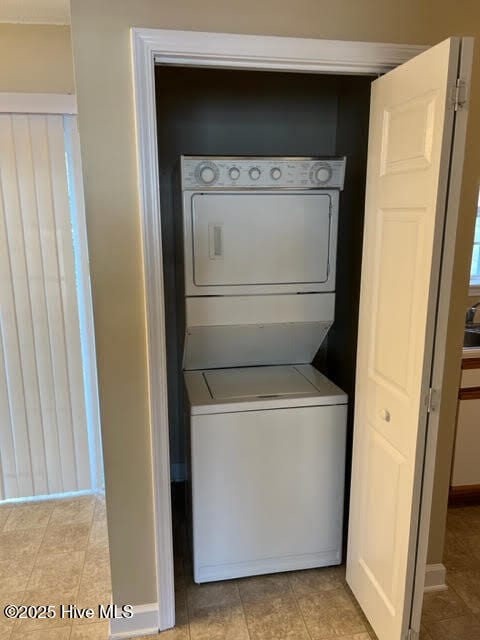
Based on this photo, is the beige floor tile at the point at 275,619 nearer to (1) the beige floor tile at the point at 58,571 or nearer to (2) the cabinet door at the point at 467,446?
(1) the beige floor tile at the point at 58,571

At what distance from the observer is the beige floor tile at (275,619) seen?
1.82 meters

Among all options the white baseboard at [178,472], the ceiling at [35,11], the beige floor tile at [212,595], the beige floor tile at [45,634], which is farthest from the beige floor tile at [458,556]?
the ceiling at [35,11]

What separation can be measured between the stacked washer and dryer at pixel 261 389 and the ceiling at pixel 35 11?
89 cm

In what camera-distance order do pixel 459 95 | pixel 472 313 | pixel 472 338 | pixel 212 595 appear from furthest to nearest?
pixel 472 313 → pixel 472 338 → pixel 212 595 → pixel 459 95

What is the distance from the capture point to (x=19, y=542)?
2.36 metres

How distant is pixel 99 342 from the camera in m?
1.58

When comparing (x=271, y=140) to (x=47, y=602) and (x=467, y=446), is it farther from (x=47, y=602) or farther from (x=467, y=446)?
(x=47, y=602)

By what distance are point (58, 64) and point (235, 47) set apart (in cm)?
118

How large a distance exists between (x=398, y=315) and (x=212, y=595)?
142 cm

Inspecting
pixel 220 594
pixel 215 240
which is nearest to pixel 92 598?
pixel 220 594

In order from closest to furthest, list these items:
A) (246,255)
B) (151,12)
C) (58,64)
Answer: (151,12) → (246,255) → (58,64)

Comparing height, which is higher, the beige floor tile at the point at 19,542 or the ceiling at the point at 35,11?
the ceiling at the point at 35,11

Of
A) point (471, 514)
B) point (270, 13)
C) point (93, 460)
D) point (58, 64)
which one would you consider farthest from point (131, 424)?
point (471, 514)

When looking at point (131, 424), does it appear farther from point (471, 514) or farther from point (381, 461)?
point (471, 514)
